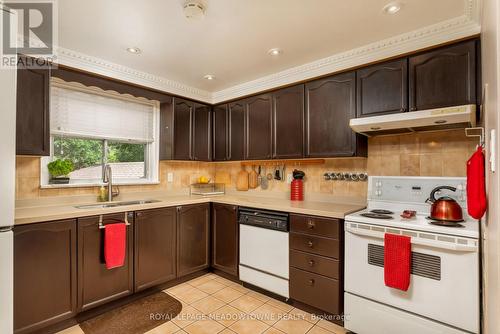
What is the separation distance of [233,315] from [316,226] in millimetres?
1060

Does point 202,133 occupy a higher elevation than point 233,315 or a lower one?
higher

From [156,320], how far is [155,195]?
57.2 inches

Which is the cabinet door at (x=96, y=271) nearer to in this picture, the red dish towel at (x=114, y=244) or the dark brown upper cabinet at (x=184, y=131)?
the red dish towel at (x=114, y=244)

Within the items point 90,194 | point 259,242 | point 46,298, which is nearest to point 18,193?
point 90,194

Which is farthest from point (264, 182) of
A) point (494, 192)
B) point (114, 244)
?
point (494, 192)

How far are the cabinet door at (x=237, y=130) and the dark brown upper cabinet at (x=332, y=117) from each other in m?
Result: 0.91

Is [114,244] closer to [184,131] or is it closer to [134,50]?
[184,131]

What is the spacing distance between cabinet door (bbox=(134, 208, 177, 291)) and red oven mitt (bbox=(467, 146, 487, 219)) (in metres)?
2.43

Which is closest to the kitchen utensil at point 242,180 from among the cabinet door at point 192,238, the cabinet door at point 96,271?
the cabinet door at point 192,238

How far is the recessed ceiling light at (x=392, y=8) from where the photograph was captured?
1.72m

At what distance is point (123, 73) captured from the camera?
9.07ft

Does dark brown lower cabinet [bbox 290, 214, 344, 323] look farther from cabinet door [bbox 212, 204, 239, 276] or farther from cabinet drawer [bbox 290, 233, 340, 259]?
cabinet door [bbox 212, 204, 239, 276]

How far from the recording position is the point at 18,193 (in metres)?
2.27

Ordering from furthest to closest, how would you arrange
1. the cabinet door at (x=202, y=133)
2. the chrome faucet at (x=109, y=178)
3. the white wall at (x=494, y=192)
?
the cabinet door at (x=202, y=133) < the chrome faucet at (x=109, y=178) < the white wall at (x=494, y=192)
